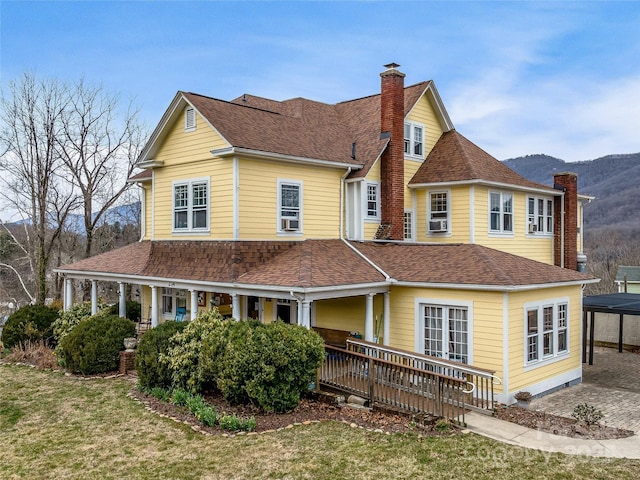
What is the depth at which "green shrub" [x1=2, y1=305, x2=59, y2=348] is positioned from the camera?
758 inches

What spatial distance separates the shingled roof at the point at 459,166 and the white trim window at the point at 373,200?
176cm

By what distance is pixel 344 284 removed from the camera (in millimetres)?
14438

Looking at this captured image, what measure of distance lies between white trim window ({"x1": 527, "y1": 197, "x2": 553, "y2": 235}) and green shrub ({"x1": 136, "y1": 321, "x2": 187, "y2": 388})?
47.7 feet

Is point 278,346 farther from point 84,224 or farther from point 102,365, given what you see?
point 84,224

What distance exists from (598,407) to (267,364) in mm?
8566

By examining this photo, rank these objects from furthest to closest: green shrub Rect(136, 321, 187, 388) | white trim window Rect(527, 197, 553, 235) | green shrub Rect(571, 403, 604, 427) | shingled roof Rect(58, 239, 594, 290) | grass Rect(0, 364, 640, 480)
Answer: white trim window Rect(527, 197, 553, 235) < shingled roof Rect(58, 239, 594, 290) < green shrub Rect(136, 321, 187, 388) < green shrub Rect(571, 403, 604, 427) < grass Rect(0, 364, 640, 480)

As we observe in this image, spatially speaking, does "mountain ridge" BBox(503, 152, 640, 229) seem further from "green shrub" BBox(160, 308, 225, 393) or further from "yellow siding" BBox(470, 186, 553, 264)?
"green shrub" BBox(160, 308, 225, 393)

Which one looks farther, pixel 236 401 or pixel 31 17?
pixel 31 17

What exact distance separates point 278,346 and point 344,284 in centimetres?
325

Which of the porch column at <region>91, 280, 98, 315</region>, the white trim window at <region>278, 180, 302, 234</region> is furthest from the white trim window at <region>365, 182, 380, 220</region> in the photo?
the porch column at <region>91, 280, 98, 315</region>

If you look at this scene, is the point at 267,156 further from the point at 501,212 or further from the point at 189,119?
the point at 501,212

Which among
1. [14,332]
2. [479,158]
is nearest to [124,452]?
[14,332]

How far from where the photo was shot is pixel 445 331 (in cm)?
1481

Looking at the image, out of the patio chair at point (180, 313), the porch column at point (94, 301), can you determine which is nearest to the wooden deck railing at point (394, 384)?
the patio chair at point (180, 313)
